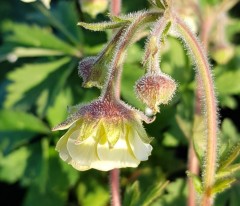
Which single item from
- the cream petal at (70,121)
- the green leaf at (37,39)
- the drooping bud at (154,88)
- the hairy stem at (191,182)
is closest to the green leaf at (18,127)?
the green leaf at (37,39)

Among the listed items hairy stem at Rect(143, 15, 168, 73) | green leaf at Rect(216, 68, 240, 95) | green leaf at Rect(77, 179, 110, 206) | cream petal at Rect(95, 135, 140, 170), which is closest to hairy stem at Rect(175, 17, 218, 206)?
hairy stem at Rect(143, 15, 168, 73)

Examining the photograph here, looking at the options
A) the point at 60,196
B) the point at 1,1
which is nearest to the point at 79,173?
the point at 60,196

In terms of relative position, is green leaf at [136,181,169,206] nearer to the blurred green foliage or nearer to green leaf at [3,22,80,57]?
the blurred green foliage

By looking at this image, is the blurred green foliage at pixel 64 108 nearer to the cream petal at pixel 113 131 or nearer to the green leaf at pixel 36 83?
the green leaf at pixel 36 83

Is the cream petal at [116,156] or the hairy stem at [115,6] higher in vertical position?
the hairy stem at [115,6]

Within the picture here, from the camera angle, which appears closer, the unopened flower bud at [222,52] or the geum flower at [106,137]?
the geum flower at [106,137]

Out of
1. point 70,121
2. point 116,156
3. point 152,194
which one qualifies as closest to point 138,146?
point 116,156
